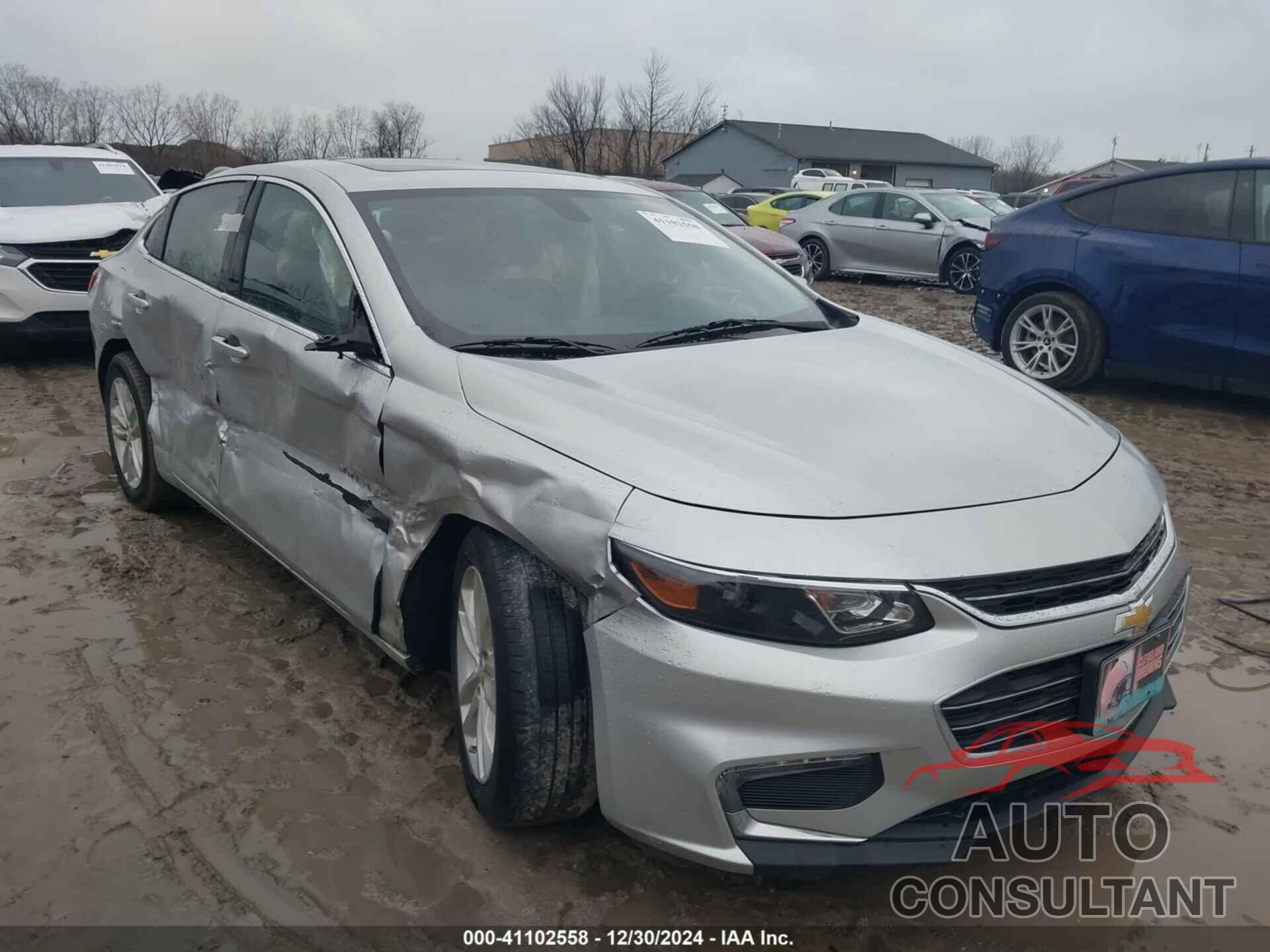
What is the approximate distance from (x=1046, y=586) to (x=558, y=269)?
5.87ft

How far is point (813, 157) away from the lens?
5778 centimetres

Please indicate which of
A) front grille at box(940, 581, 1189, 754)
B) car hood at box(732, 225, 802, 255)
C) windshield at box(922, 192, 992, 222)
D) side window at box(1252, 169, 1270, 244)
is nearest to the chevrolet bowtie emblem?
front grille at box(940, 581, 1189, 754)

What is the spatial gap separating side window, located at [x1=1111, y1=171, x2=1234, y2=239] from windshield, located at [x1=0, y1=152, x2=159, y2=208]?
27.2 feet

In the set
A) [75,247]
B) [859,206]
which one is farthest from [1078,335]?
[859,206]

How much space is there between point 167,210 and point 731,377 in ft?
10.5

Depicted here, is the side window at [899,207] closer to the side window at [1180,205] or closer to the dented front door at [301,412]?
the side window at [1180,205]

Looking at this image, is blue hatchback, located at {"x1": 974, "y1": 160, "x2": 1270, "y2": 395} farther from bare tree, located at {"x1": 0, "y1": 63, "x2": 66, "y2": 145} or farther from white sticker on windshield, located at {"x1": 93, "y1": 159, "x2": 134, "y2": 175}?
bare tree, located at {"x1": 0, "y1": 63, "x2": 66, "y2": 145}

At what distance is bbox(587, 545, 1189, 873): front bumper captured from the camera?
6.64 feet

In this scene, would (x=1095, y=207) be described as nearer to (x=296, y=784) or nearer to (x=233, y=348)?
(x=233, y=348)

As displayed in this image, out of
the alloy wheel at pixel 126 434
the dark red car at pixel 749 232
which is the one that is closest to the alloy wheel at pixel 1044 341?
the dark red car at pixel 749 232

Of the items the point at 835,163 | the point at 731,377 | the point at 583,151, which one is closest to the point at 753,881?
the point at 731,377

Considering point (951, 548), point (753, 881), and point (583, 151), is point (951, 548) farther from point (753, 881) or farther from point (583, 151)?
point (583, 151)

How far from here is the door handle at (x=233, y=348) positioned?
11.8 ft

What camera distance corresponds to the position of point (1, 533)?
480 centimetres
